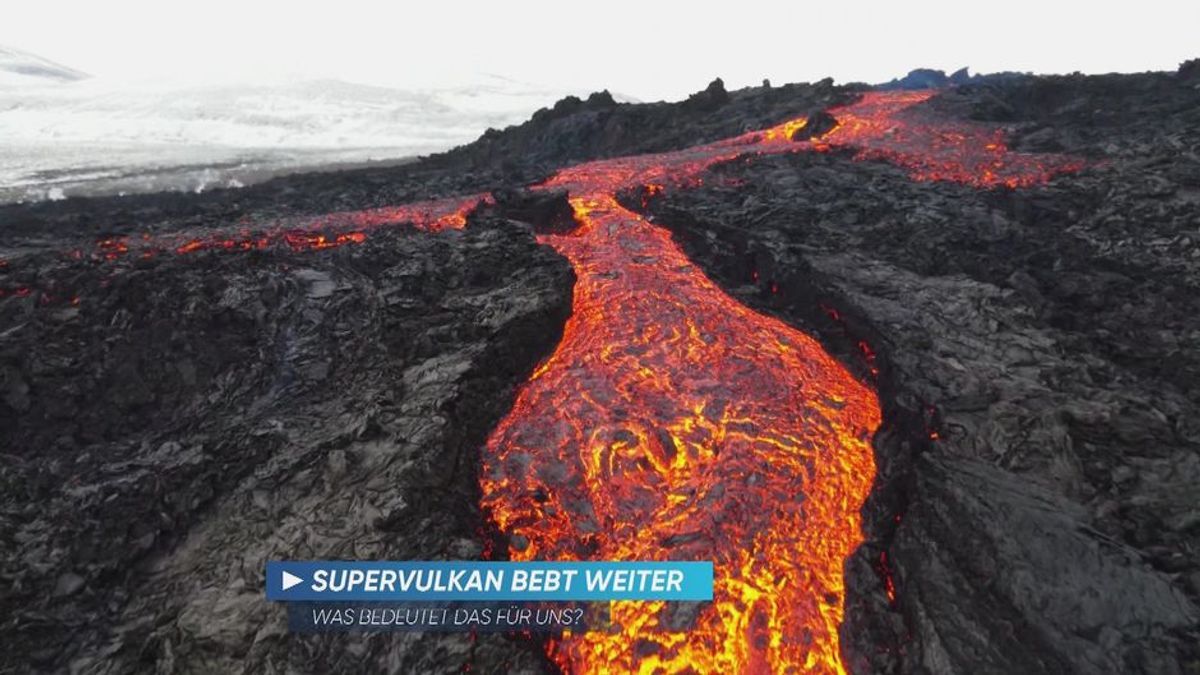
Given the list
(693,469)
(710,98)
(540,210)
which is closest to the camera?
(693,469)

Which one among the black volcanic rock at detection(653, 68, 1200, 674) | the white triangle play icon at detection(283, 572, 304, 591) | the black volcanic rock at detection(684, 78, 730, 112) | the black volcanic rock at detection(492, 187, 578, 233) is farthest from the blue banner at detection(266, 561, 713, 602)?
the black volcanic rock at detection(684, 78, 730, 112)

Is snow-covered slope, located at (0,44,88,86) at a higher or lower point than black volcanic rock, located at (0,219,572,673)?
higher

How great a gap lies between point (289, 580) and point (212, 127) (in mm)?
55312

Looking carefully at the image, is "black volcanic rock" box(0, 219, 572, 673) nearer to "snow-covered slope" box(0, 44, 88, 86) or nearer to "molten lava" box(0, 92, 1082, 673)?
"molten lava" box(0, 92, 1082, 673)

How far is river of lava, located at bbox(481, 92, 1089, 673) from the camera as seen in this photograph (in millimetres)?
5133

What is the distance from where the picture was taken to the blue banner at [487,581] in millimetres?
5109

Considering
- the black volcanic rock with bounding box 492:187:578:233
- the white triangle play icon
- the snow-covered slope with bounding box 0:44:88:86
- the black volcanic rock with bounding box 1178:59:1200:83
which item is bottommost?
the white triangle play icon

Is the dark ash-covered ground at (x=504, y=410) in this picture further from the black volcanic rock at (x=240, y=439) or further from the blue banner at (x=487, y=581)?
the blue banner at (x=487, y=581)

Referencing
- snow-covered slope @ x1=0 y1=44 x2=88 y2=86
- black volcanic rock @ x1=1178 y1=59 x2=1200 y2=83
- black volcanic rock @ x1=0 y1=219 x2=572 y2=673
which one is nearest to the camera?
black volcanic rock @ x1=0 y1=219 x2=572 y2=673

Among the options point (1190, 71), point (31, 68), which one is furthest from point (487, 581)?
point (31, 68)

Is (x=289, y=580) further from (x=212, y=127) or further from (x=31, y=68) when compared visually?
(x=31, y=68)

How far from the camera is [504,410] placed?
7.35 metres

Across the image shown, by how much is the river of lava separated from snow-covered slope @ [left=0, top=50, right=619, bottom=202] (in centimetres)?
2628

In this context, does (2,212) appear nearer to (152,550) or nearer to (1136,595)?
(152,550)
